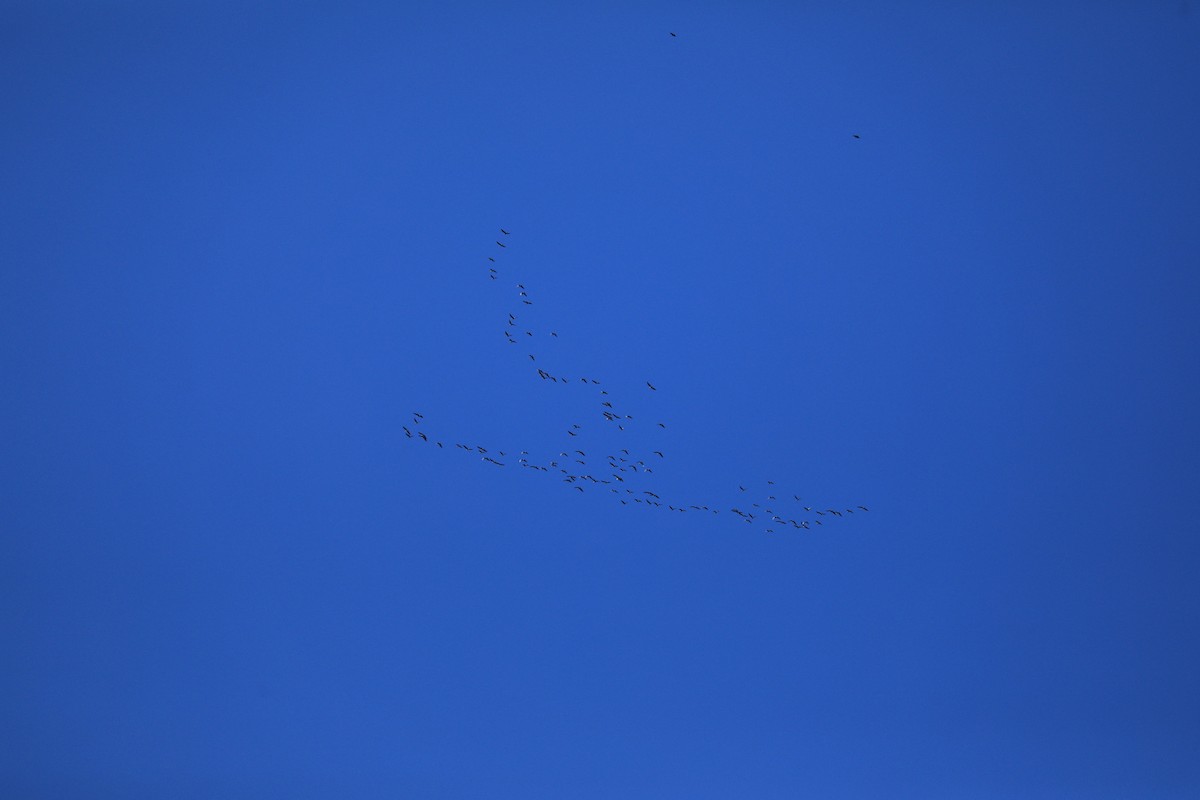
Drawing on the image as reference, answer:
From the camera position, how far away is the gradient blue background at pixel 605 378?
1707 millimetres

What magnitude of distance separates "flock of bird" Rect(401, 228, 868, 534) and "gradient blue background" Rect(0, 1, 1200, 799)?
32 mm

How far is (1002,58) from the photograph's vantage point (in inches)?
66.6

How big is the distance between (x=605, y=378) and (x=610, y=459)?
0.18 meters

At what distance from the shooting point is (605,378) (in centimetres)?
172

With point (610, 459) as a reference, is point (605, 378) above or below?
above

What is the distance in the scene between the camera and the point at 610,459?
1727mm

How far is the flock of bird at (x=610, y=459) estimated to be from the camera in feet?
5.65

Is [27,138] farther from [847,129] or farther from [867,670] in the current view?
[867,670]

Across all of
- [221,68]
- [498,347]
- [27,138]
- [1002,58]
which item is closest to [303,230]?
[221,68]

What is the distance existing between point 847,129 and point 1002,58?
37 centimetres

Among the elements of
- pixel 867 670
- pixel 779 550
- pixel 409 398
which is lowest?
pixel 867 670

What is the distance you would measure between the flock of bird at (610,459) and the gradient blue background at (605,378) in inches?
1.2

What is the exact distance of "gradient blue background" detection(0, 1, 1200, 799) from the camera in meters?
1.71

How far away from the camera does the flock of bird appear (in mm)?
1724
